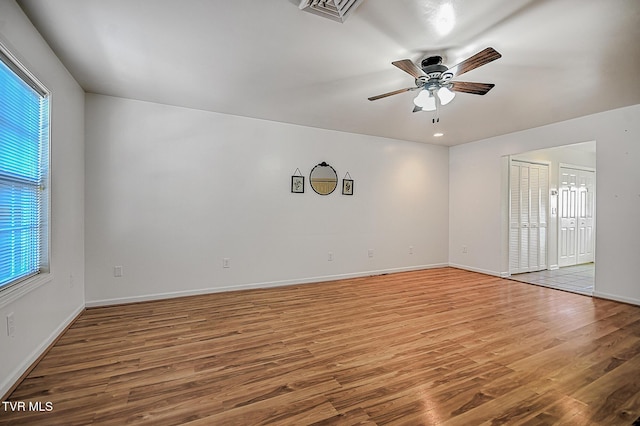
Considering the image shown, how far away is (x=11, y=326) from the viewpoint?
1856mm

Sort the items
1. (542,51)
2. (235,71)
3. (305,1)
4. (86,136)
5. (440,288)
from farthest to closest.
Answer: (440,288) < (86,136) < (235,71) < (542,51) < (305,1)

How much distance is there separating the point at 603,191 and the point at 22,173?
20.6 feet

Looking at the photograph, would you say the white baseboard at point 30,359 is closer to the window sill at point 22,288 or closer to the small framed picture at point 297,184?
the window sill at point 22,288

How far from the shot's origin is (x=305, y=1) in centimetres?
178

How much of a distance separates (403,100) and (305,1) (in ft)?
6.46

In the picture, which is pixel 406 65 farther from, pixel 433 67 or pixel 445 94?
pixel 445 94

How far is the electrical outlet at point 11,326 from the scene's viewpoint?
1.82 metres

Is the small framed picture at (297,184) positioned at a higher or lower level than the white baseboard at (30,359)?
higher

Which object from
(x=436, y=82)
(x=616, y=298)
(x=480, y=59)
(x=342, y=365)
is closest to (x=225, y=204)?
(x=342, y=365)

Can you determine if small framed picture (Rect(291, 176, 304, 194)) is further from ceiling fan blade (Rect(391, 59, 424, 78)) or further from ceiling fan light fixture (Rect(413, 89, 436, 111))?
ceiling fan blade (Rect(391, 59, 424, 78))

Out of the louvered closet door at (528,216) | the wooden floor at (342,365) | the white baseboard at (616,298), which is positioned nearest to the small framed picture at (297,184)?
the wooden floor at (342,365)

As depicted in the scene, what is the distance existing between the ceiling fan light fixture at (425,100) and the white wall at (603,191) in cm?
296

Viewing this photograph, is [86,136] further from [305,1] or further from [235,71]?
[305,1]

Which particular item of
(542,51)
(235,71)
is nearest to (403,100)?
(542,51)
